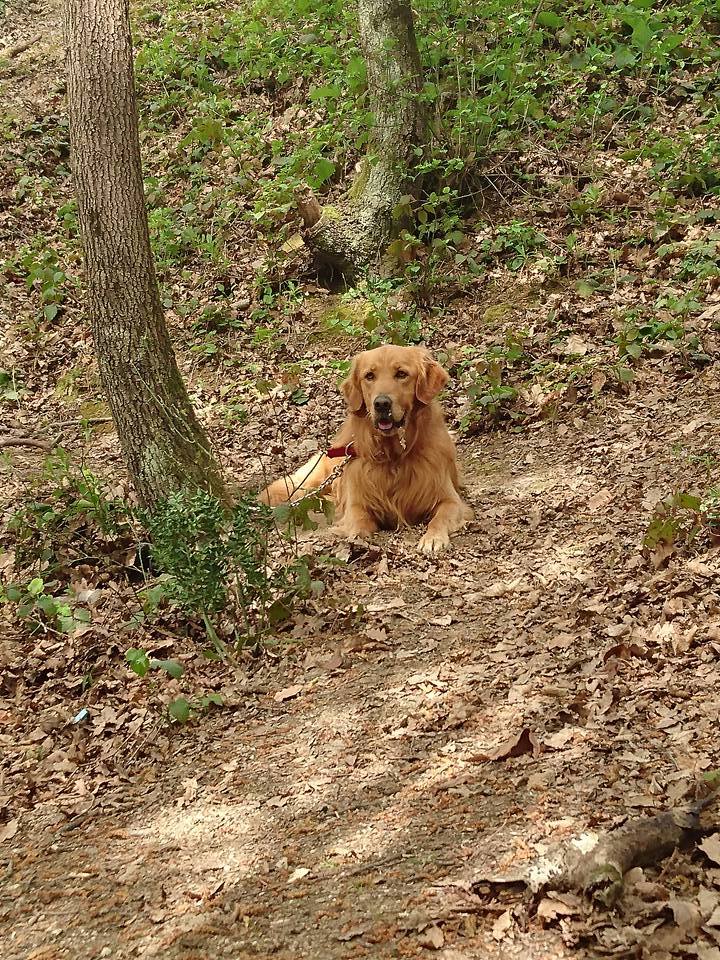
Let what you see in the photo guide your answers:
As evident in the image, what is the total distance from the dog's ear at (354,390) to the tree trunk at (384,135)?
3.19m

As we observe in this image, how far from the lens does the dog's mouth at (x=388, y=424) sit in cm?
639

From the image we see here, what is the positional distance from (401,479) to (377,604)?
150cm

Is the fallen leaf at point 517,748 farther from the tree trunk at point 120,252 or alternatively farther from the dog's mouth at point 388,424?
the dog's mouth at point 388,424

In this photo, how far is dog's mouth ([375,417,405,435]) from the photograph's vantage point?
21.0 ft

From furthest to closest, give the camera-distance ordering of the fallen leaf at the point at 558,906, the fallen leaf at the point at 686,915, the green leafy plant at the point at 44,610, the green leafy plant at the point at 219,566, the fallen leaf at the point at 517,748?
1. the green leafy plant at the point at 44,610
2. the green leafy plant at the point at 219,566
3. the fallen leaf at the point at 517,748
4. the fallen leaf at the point at 558,906
5. the fallen leaf at the point at 686,915

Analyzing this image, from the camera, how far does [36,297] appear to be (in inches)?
412

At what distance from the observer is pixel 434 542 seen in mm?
5992

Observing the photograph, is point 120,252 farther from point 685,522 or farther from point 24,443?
point 685,522

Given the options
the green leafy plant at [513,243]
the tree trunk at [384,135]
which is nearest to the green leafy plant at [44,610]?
the tree trunk at [384,135]

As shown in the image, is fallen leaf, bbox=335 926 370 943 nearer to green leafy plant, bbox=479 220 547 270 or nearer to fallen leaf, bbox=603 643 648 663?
fallen leaf, bbox=603 643 648 663

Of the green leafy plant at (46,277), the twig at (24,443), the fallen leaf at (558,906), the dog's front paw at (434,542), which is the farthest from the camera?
the green leafy plant at (46,277)

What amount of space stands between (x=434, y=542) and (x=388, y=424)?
37.8 inches

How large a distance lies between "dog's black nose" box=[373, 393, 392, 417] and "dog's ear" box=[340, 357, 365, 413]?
29cm

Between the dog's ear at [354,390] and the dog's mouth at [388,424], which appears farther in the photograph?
the dog's ear at [354,390]
